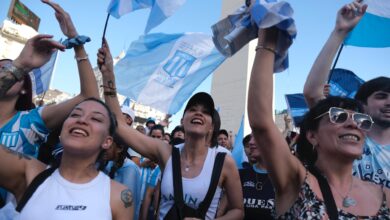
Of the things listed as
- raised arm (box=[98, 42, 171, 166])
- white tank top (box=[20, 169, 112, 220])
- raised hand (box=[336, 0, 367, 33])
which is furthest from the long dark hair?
white tank top (box=[20, 169, 112, 220])

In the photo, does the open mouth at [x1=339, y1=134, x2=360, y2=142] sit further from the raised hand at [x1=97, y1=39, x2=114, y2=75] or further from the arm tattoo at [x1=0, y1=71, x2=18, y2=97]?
the arm tattoo at [x1=0, y1=71, x2=18, y2=97]

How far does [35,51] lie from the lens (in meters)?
2.02

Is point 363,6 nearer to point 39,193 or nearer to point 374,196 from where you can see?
point 374,196

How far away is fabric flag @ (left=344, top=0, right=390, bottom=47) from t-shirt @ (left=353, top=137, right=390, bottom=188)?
5.82 ft

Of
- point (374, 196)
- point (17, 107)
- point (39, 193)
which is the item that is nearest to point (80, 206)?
point (39, 193)

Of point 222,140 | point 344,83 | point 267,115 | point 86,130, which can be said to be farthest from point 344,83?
point 86,130

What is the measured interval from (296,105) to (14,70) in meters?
5.00

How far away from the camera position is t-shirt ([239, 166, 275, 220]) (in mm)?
2619

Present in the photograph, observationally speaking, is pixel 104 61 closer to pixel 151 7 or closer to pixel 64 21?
pixel 64 21

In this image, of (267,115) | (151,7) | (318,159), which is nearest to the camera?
(267,115)

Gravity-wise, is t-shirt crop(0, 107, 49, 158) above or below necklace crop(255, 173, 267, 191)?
above

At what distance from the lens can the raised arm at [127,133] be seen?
93.0 inches

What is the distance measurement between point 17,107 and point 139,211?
1.64 meters

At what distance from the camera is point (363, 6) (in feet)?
6.03
